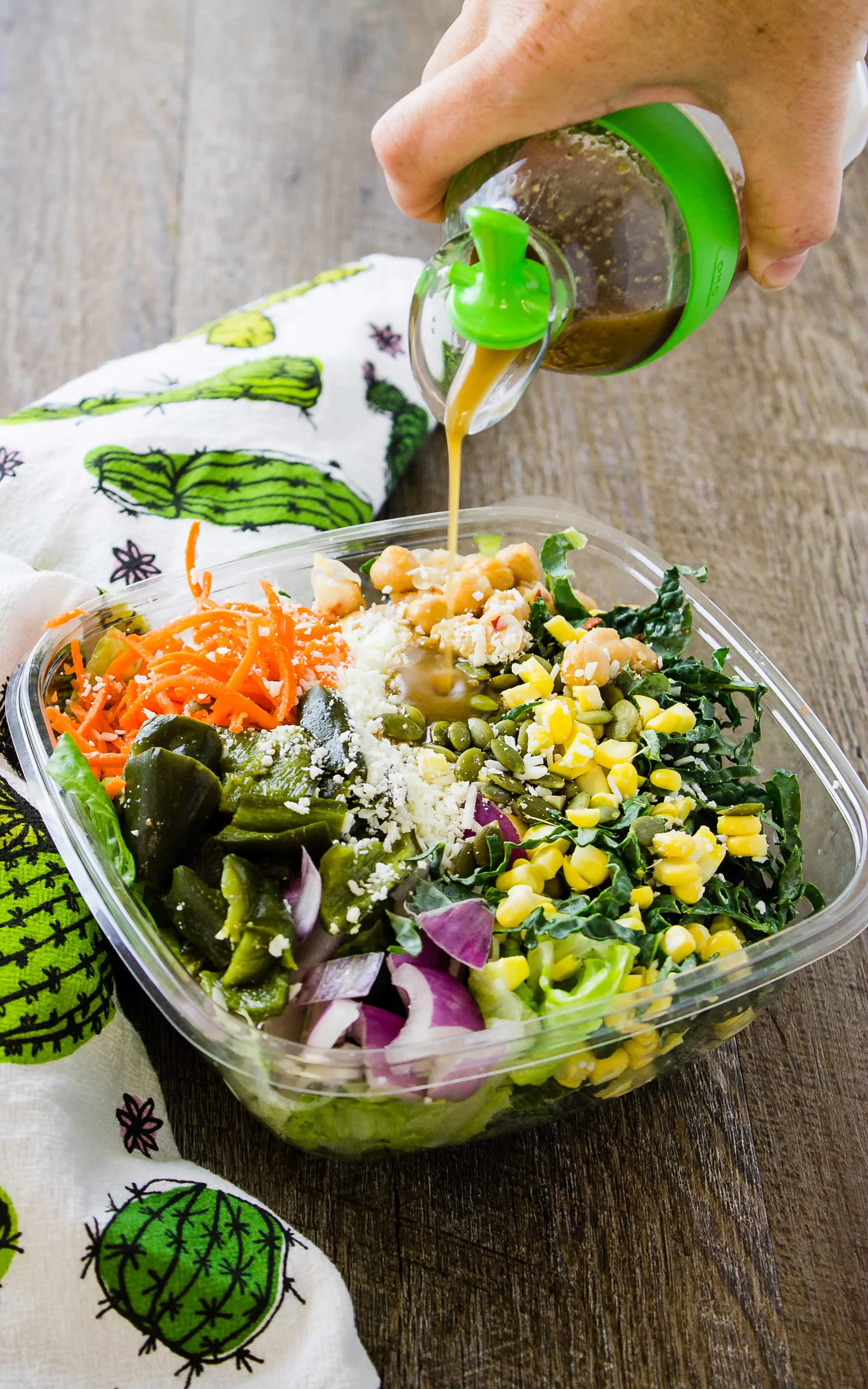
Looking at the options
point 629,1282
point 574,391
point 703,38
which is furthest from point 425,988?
point 574,391

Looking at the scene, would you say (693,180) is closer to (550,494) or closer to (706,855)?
(706,855)

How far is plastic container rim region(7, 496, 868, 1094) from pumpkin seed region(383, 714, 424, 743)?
1.55 ft

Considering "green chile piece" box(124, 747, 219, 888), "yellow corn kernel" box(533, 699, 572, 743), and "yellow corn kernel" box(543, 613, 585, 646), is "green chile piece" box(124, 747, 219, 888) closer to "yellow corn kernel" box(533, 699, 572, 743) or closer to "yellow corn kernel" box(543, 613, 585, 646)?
"yellow corn kernel" box(533, 699, 572, 743)

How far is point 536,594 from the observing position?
2.02 metres

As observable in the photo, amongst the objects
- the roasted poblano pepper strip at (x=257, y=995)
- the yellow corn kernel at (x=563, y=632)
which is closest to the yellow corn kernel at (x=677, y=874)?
the yellow corn kernel at (x=563, y=632)

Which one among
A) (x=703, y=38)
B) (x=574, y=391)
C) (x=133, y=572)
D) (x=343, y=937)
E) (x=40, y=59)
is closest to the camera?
(x=703, y=38)

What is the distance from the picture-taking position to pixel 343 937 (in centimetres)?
154

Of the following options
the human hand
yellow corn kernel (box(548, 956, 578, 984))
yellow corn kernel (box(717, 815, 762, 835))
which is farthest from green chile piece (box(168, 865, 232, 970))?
the human hand

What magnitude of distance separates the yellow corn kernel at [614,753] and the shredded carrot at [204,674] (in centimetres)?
45

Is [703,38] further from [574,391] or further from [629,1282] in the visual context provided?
[629,1282]

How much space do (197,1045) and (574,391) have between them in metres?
2.01

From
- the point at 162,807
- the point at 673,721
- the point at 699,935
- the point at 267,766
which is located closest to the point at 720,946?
the point at 699,935

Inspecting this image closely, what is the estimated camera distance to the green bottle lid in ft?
4.97

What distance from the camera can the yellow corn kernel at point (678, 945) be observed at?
1556mm
